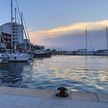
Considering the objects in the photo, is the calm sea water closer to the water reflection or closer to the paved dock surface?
the water reflection

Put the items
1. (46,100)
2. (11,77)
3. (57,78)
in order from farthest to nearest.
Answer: (11,77)
(57,78)
(46,100)

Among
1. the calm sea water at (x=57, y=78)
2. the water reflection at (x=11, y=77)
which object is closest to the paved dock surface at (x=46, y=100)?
the calm sea water at (x=57, y=78)

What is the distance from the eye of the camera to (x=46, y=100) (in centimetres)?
650

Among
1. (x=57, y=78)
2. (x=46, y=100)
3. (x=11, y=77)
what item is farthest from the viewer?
(x=11, y=77)

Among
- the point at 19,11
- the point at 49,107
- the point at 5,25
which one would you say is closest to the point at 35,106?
the point at 49,107

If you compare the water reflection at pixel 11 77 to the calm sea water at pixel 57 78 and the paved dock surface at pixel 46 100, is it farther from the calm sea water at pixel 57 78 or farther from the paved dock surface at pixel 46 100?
the paved dock surface at pixel 46 100

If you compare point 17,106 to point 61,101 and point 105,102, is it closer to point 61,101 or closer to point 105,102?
point 61,101

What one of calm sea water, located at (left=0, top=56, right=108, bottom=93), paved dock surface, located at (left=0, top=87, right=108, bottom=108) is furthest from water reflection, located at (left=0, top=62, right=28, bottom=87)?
paved dock surface, located at (left=0, top=87, right=108, bottom=108)

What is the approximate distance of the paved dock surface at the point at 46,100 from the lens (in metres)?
6.05

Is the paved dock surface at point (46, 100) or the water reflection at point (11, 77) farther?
the water reflection at point (11, 77)

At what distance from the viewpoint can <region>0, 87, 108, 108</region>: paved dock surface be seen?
6051mm

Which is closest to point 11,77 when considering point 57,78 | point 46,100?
point 57,78

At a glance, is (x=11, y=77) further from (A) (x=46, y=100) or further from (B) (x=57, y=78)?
(A) (x=46, y=100)

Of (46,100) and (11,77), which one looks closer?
(46,100)
